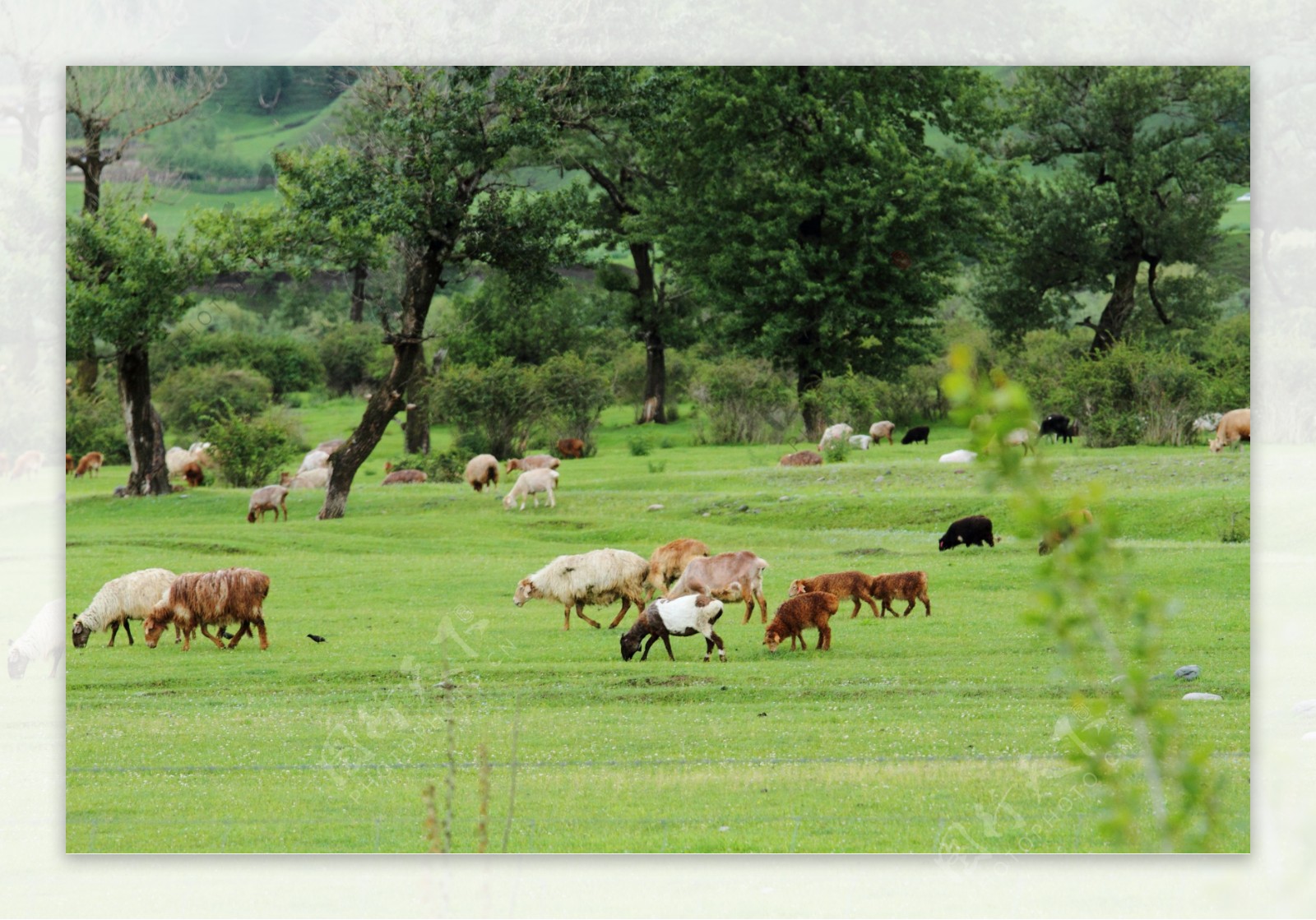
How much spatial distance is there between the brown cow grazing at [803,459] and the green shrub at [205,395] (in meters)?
3.54

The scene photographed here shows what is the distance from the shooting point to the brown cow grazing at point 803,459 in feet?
31.4

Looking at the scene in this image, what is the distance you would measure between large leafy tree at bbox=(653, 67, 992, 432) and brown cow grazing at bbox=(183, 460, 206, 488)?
365 centimetres

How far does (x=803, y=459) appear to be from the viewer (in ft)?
31.5

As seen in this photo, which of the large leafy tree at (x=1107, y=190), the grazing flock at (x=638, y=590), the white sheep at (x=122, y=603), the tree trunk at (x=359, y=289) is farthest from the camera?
the tree trunk at (x=359, y=289)

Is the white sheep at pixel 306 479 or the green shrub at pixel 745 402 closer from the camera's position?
the green shrub at pixel 745 402

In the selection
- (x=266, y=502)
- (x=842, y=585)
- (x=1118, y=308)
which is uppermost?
(x=1118, y=308)

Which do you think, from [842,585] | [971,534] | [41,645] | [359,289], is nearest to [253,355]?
[359,289]

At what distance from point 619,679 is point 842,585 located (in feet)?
5.42

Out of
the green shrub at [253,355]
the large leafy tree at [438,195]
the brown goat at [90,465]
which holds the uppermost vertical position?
the large leafy tree at [438,195]

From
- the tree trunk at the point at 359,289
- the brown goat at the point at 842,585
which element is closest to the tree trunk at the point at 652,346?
the brown goat at the point at 842,585

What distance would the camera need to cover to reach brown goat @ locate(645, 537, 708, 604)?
9.43 meters

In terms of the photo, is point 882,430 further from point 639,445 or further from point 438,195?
point 438,195

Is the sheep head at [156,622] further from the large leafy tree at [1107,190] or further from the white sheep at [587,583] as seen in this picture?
the large leafy tree at [1107,190]

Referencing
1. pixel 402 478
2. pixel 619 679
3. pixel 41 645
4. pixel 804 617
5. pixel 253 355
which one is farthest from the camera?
pixel 402 478
